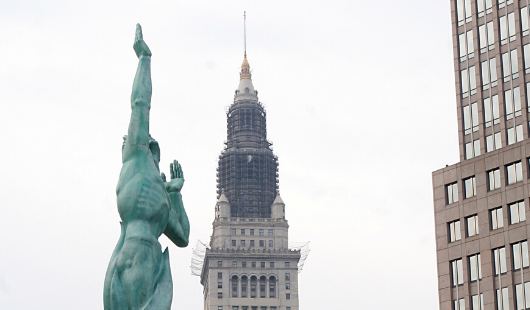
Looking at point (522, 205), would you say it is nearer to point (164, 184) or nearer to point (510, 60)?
point (510, 60)

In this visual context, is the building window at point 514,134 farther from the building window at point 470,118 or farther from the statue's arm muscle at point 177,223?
the statue's arm muscle at point 177,223

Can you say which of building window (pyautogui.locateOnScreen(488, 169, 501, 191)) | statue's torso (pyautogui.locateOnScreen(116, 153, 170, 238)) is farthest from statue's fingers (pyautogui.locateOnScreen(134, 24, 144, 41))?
building window (pyautogui.locateOnScreen(488, 169, 501, 191))

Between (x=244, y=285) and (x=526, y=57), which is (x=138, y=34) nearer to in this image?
(x=526, y=57)

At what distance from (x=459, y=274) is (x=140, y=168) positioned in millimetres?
54995

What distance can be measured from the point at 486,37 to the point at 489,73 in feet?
9.56

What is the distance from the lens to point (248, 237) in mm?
193375

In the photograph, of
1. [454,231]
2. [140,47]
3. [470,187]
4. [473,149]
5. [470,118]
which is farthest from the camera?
[470,118]

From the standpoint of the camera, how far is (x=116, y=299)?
32.8m

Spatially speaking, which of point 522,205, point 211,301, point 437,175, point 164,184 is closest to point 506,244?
point 522,205

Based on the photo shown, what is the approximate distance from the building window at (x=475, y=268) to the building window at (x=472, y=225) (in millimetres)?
1617

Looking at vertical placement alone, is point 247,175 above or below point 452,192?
above

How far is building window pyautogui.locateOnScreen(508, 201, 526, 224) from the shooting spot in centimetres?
8188

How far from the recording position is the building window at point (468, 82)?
91375mm

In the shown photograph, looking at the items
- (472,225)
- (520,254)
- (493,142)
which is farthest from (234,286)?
(520,254)
